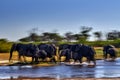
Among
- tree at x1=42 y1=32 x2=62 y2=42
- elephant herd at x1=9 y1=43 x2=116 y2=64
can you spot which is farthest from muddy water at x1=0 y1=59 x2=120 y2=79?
tree at x1=42 y1=32 x2=62 y2=42

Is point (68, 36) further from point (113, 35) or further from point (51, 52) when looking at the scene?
point (51, 52)

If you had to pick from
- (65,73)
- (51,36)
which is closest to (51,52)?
(65,73)

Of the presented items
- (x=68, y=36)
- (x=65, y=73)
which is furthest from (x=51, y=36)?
(x=65, y=73)

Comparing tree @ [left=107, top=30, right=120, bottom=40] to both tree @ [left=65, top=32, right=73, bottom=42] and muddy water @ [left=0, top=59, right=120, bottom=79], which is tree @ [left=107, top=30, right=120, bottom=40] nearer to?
tree @ [left=65, top=32, right=73, bottom=42]

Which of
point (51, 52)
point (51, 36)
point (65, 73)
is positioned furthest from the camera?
point (51, 36)

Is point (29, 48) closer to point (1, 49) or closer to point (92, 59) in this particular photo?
point (92, 59)

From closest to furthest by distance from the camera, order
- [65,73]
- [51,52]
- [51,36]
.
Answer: [65,73] < [51,52] < [51,36]

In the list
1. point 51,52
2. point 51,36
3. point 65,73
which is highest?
point 51,36

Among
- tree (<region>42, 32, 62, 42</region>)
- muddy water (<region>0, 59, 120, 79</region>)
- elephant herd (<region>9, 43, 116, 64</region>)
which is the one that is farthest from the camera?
tree (<region>42, 32, 62, 42</region>)

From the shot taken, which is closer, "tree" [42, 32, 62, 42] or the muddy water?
the muddy water

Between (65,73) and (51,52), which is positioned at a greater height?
(51,52)

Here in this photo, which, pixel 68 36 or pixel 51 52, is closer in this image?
pixel 51 52

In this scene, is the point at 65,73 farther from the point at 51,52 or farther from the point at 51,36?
the point at 51,36

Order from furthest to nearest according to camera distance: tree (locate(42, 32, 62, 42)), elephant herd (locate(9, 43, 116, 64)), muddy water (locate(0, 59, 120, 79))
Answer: tree (locate(42, 32, 62, 42))
elephant herd (locate(9, 43, 116, 64))
muddy water (locate(0, 59, 120, 79))
